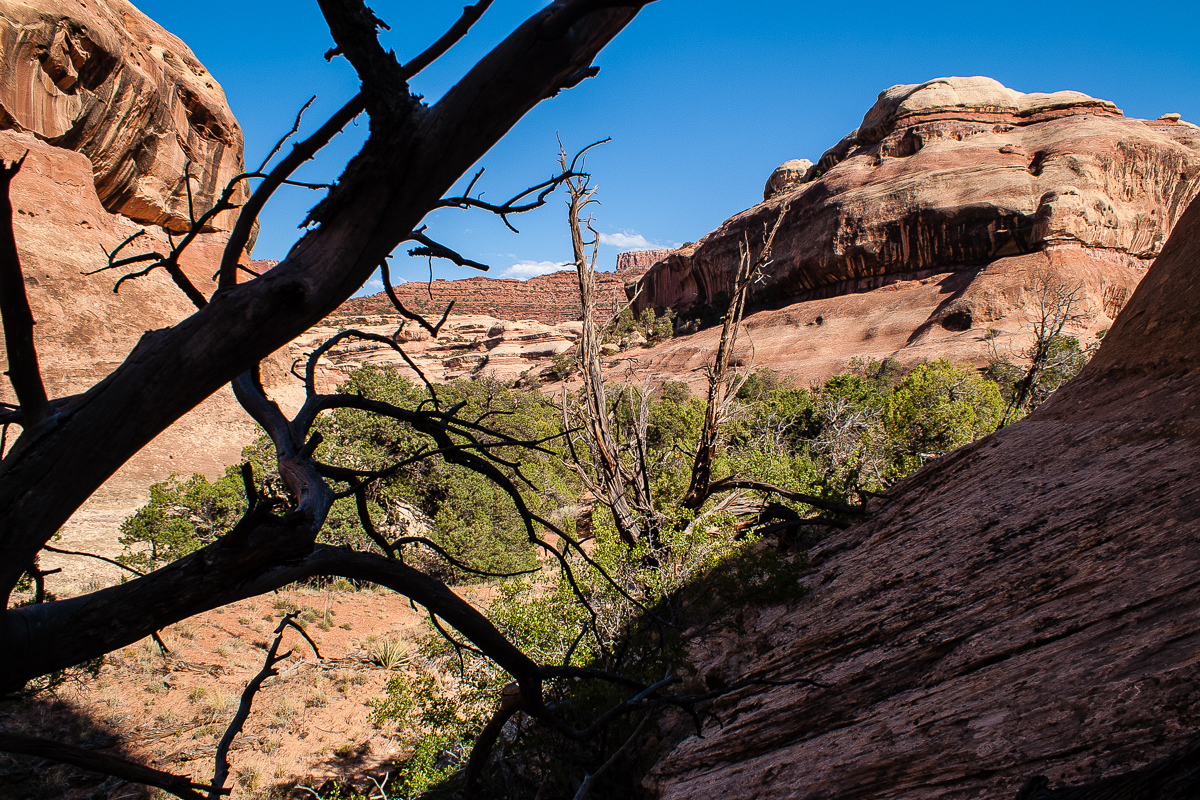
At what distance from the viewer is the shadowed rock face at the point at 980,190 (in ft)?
90.0

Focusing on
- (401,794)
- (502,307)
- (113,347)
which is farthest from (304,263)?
(502,307)

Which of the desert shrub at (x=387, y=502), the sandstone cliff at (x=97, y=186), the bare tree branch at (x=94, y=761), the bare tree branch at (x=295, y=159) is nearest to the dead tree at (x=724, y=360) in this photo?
the bare tree branch at (x=295, y=159)

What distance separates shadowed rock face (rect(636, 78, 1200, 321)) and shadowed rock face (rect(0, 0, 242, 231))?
2048 centimetres

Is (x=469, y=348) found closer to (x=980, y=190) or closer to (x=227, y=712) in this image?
(x=980, y=190)

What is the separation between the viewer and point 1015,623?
2.45 metres

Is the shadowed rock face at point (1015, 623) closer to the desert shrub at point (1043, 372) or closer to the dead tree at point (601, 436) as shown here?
the dead tree at point (601, 436)

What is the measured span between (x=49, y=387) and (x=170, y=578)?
844 inches

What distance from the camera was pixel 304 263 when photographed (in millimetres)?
1093

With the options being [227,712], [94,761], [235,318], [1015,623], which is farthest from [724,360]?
[227,712]

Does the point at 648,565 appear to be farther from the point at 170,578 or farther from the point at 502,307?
the point at 502,307

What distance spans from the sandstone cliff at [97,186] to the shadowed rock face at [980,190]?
2039 centimetres

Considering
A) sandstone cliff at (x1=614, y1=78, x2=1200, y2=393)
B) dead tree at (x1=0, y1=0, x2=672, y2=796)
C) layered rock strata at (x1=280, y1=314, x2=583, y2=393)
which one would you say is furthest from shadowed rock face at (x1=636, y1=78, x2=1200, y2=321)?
dead tree at (x1=0, y1=0, x2=672, y2=796)

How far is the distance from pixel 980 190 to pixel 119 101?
36.7 metres

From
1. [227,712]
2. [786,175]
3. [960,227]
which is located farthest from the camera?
[786,175]
